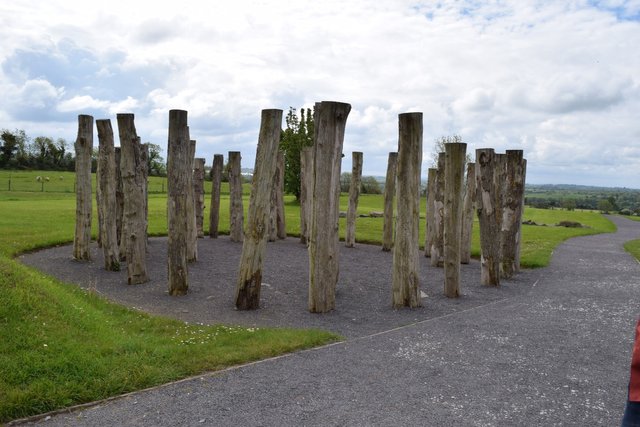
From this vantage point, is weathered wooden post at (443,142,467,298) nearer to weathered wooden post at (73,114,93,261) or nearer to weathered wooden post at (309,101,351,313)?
weathered wooden post at (309,101,351,313)

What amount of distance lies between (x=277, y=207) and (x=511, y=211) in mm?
8014

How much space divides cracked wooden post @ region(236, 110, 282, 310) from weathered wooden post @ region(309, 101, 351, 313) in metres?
0.77

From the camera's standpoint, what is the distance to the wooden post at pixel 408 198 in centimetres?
910

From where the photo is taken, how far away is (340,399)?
17.2 ft

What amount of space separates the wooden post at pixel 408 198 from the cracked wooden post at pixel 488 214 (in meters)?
2.82

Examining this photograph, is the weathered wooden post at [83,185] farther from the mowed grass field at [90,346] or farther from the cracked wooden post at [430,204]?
the cracked wooden post at [430,204]

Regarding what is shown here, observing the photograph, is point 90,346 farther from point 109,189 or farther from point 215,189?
point 215,189

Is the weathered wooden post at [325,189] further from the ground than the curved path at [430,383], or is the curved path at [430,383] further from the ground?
the weathered wooden post at [325,189]

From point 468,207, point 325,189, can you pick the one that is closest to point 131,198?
point 325,189

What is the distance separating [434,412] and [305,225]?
40.3 ft

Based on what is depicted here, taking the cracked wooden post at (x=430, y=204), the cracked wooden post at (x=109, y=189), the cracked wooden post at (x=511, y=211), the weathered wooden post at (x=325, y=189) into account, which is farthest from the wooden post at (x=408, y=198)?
the cracked wooden post at (x=109, y=189)

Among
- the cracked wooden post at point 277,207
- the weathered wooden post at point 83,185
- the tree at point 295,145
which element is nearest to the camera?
the weathered wooden post at point 83,185

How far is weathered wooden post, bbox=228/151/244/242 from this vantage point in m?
16.8

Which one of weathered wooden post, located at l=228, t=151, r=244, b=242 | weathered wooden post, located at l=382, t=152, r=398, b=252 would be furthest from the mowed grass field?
weathered wooden post, located at l=382, t=152, r=398, b=252
